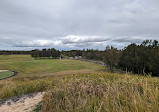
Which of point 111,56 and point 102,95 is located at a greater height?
point 111,56

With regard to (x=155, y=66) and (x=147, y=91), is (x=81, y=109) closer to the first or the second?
(x=147, y=91)

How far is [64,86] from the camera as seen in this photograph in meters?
4.10

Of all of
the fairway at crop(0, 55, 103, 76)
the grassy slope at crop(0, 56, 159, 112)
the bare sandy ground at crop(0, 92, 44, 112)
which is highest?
the grassy slope at crop(0, 56, 159, 112)

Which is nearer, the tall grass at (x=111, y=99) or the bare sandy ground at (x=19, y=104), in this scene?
the tall grass at (x=111, y=99)

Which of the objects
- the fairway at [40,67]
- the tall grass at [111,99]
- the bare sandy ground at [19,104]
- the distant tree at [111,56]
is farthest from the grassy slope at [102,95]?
the fairway at [40,67]

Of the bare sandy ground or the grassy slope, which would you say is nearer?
the grassy slope

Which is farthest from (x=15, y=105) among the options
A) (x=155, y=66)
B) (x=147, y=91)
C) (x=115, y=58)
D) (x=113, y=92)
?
(x=155, y=66)

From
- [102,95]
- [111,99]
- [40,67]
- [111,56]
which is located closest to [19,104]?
[102,95]

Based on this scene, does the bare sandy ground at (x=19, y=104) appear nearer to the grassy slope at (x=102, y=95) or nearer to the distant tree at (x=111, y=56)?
the grassy slope at (x=102, y=95)

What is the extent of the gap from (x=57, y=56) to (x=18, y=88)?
86.7 meters

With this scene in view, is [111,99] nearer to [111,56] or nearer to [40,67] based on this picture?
[111,56]

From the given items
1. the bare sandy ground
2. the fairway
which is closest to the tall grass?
the bare sandy ground

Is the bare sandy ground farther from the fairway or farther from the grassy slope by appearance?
the fairway

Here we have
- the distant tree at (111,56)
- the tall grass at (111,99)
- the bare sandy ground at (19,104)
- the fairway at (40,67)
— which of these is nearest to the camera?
the tall grass at (111,99)
